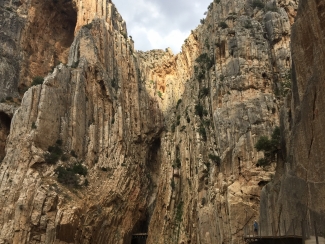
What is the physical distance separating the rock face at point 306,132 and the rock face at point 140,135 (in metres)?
10.0

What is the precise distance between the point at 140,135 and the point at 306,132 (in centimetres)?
3324

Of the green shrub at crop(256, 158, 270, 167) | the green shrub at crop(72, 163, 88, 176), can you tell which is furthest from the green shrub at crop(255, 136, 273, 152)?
the green shrub at crop(72, 163, 88, 176)

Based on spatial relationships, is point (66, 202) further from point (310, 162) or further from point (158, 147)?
point (310, 162)

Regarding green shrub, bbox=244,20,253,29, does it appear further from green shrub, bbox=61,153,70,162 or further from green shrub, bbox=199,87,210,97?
green shrub, bbox=61,153,70,162

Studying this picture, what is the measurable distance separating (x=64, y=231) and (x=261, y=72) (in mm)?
22439

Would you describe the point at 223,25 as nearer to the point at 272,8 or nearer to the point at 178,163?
the point at 272,8

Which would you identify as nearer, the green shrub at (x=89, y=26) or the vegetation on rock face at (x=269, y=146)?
the vegetation on rock face at (x=269, y=146)

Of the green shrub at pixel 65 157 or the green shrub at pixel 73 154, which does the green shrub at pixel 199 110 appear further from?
the green shrub at pixel 65 157

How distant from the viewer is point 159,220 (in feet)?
131

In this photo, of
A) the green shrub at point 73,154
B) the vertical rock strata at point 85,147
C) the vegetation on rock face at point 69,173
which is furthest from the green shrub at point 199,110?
the green shrub at point 73,154

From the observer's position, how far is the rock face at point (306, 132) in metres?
15.2

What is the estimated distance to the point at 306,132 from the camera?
16547mm

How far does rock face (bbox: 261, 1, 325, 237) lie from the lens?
1521 cm

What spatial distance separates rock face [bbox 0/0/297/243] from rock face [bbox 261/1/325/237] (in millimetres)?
10035
